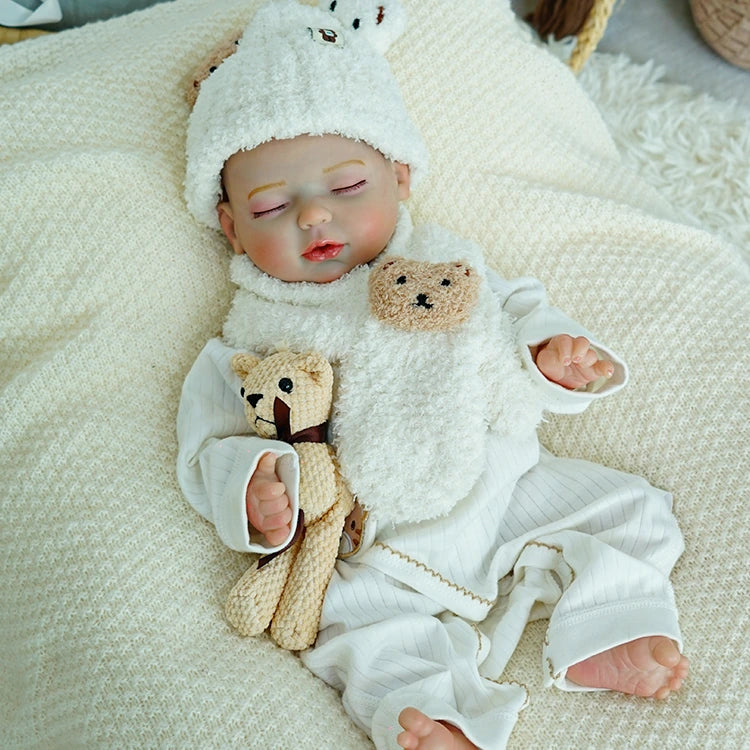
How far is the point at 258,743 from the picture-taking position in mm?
956

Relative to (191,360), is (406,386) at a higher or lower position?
higher

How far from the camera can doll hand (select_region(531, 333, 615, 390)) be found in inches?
43.1

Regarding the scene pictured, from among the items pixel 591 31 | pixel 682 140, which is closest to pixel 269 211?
pixel 591 31

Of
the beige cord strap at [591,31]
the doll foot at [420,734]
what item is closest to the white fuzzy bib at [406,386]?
the doll foot at [420,734]

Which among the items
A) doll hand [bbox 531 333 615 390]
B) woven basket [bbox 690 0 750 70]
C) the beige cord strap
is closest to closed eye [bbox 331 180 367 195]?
doll hand [bbox 531 333 615 390]

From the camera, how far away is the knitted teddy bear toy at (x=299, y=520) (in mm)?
1064

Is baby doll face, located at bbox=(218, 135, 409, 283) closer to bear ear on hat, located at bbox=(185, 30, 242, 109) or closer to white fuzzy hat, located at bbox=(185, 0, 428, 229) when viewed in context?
white fuzzy hat, located at bbox=(185, 0, 428, 229)

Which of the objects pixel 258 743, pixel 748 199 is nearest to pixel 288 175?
pixel 258 743

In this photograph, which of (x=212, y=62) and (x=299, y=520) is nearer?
(x=299, y=520)

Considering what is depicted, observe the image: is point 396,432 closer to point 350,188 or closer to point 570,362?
point 570,362

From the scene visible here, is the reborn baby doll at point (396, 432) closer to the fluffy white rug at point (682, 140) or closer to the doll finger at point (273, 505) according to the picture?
the doll finger at point (273, 505)

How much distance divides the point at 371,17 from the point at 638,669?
1.00m

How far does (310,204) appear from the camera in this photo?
1.14m

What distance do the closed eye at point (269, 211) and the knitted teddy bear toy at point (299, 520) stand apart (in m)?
0.21
